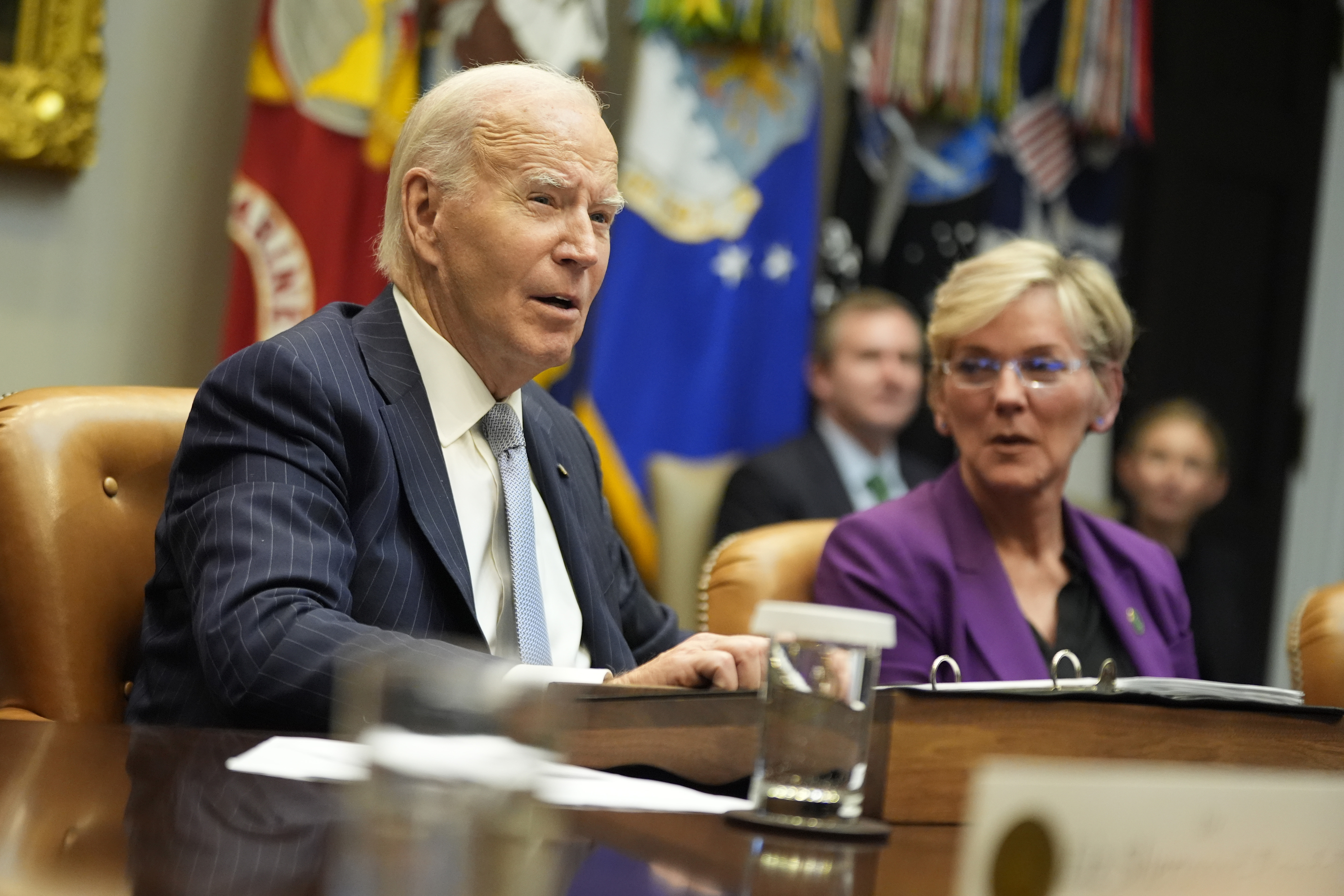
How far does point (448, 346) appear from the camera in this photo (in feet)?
5.82

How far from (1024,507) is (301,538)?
1.22 meters

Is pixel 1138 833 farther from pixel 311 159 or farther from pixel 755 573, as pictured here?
pixel 311 159

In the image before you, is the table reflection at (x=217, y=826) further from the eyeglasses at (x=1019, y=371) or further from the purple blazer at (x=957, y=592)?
the eyeglasses at (x=1019, y=371)

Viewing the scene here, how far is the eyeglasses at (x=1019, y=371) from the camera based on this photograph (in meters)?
2.22

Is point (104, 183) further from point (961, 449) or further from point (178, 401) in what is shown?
point (961, 449)

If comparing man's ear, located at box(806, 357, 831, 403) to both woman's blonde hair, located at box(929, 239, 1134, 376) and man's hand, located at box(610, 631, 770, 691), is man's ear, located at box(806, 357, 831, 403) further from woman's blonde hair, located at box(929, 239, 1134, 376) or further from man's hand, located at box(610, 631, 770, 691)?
man's hand, located at box(610, 631, 770, 691)

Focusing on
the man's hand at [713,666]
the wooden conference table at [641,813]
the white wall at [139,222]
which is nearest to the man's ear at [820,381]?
the white wall at [139,222]

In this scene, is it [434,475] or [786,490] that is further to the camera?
[786,490]

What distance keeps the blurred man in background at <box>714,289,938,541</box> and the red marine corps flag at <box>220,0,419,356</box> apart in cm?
128

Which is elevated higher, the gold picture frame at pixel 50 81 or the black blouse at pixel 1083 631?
the gold picture frame at pixel 50 81

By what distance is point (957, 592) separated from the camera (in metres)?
2.07

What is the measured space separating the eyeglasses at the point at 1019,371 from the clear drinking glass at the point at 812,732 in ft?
4.46

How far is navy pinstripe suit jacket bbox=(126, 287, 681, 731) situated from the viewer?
1356mm

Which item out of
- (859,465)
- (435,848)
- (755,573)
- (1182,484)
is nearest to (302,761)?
(435,848)
